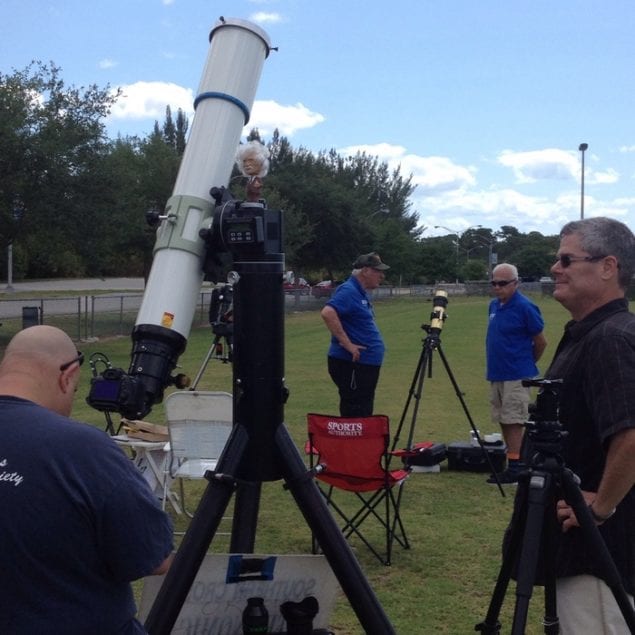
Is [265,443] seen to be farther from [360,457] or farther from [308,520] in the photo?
[360,457]

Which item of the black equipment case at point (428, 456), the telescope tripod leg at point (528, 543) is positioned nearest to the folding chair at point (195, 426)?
the black equipment case at point (428, 456)

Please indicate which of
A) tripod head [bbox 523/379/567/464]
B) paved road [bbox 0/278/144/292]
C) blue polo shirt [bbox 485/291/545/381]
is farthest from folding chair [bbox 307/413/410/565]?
paved road [bbox 0/278/144/292]

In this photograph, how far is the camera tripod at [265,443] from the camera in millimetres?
2811

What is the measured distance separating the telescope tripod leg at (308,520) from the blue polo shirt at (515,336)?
4909 millimetres

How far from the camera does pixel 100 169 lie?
1998 centimetres

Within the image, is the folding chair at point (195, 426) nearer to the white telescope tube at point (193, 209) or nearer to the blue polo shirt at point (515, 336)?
the white telescope tube at point (193, 209)

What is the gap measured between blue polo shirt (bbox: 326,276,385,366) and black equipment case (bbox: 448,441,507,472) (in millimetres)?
1338

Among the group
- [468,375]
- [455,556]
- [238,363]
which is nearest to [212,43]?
[238,363]

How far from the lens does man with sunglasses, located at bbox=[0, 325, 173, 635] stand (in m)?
2.03

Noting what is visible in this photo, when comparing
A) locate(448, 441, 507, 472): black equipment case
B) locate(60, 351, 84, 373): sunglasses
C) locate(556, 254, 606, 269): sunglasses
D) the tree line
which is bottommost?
locate(448, 441, 507, 472): black equipment case

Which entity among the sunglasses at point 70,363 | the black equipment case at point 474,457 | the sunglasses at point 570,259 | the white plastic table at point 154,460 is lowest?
the black equipment case at point 474,457

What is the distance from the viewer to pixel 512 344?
748 cm

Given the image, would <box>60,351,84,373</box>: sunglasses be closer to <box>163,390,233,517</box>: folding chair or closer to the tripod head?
the tripod head

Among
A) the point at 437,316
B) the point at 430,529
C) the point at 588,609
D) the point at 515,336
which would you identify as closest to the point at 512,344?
the point at 515,336
